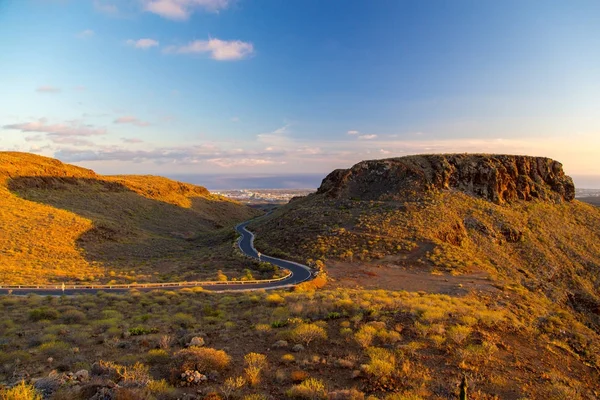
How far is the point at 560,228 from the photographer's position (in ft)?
150

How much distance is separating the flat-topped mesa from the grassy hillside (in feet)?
79.1

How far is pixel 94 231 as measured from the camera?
5000 centimetres

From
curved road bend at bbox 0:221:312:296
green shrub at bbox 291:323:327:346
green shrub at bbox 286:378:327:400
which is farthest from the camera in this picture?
curved road bend at bbox 0:221:312:296

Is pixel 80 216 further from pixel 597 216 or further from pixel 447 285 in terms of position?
pixel 597 216

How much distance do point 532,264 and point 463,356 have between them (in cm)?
3366

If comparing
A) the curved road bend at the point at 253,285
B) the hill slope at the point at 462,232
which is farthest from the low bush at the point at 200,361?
the hill slope at the point at 462,232

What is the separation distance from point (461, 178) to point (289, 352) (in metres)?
48.7

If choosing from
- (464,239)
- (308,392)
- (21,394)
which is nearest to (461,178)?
(464,239)

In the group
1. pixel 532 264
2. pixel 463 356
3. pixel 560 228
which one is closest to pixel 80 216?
pixel 463 356

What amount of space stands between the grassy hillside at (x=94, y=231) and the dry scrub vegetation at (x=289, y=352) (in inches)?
656

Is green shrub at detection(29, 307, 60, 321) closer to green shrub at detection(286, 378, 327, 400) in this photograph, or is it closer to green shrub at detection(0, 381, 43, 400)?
green shrub at detection(0, 381, 43, 400)

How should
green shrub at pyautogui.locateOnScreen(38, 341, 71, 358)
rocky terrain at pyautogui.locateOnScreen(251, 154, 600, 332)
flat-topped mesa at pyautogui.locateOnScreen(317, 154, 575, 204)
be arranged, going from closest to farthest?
green shrub at pyautogui.locateOnScreen(38, 341, 71, 358), rocky terrain at pyautogui.locateOnScreen(251, 154, 600, 332), flat-topped mesa at pyautogui.locateOnScreen(317, 154, 575, 204)

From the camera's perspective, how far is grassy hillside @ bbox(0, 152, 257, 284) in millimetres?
33219

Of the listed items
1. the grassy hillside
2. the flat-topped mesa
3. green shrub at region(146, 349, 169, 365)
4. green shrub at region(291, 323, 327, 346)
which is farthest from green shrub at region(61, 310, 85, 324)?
the flat-topped mesa
